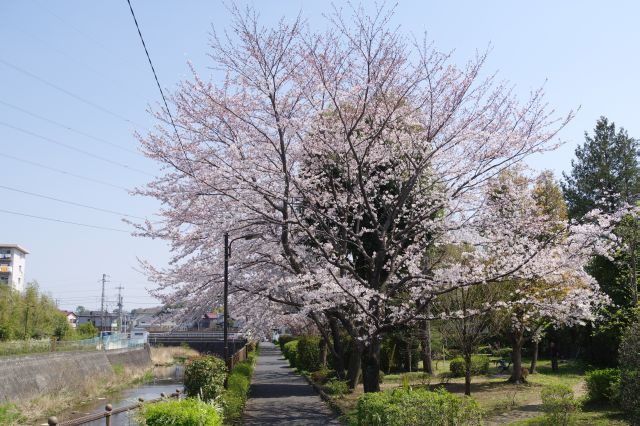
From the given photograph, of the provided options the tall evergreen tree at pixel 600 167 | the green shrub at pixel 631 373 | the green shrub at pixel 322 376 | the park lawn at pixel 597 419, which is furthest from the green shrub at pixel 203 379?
the tall evergreen tree at pixel 600 167

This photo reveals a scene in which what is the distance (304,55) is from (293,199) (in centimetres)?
414

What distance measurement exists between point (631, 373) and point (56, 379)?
1080 inches

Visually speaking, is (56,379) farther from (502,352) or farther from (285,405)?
(502,352)

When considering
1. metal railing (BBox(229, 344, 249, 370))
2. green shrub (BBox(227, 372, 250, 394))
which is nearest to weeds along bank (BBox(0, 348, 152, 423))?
metal railing (BBox(229, 344, 249, 370))

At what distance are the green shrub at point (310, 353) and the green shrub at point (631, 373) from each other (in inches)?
984

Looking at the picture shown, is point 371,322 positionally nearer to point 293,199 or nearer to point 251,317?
point 293,199

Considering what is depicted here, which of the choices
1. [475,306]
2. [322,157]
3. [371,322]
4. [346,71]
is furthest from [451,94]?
[475,306]

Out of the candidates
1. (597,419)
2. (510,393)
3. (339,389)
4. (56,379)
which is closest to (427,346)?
(510,393)

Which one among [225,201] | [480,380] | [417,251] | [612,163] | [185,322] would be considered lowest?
[480,380]

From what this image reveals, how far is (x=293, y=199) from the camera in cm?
1692

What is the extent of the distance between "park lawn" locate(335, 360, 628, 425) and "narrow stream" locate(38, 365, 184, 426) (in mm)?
8023

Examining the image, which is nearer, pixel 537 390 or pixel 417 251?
pixel 417 251

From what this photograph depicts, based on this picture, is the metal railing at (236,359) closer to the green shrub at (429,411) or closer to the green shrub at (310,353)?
the green shrub at (310,353)

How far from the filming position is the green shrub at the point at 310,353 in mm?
34625
